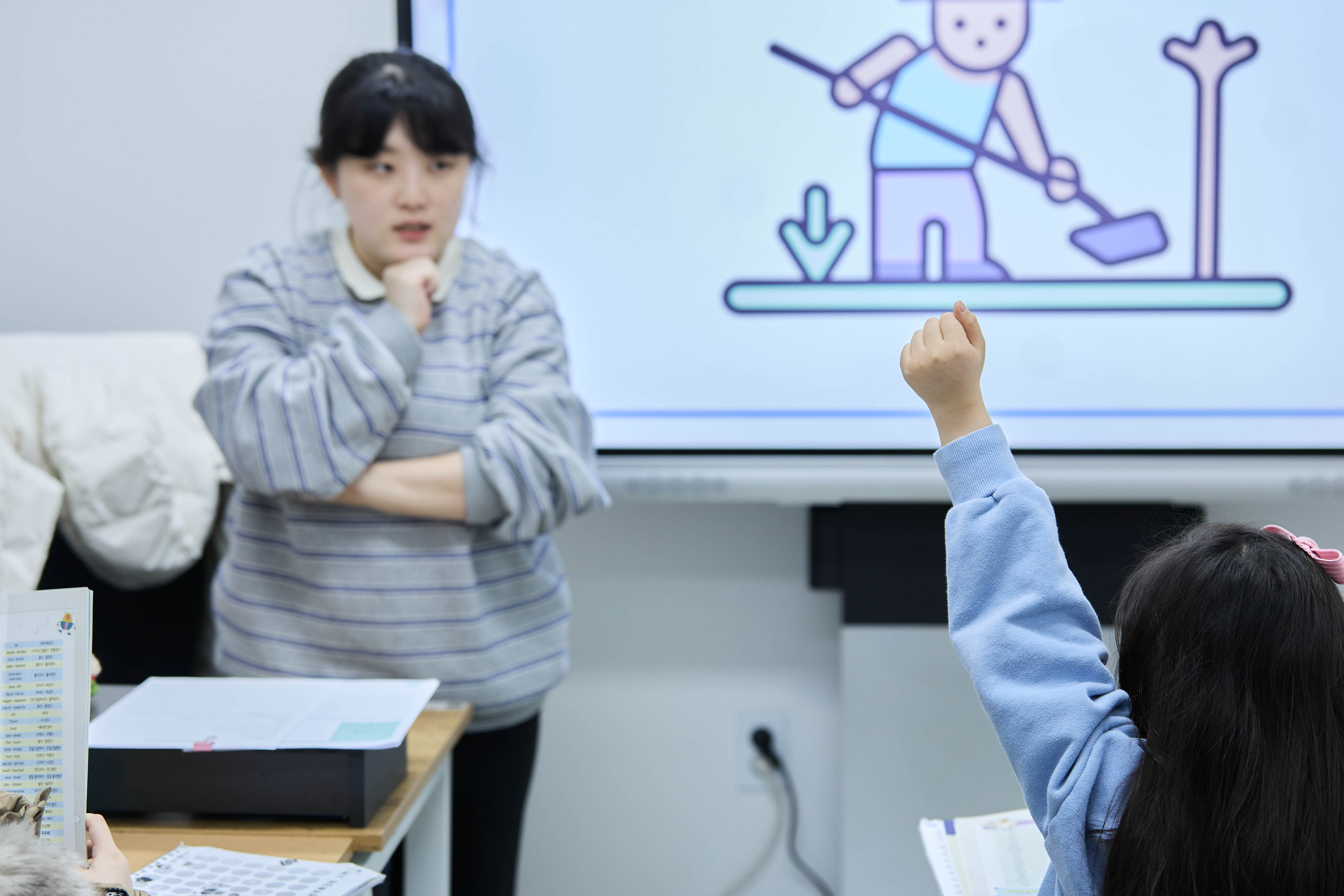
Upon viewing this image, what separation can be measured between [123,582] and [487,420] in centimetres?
64

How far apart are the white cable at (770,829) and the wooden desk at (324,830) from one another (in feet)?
2.76

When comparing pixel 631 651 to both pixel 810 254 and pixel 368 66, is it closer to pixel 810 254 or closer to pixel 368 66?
pixel 810 254

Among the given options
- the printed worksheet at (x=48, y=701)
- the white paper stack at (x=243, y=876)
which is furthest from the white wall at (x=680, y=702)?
the printed worksheet at (x=48, y=701)

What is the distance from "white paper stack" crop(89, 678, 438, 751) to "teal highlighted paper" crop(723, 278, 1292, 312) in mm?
976

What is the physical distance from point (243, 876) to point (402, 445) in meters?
0.51

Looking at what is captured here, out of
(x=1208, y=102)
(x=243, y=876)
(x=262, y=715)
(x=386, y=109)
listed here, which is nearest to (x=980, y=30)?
(x=1208, y=102)

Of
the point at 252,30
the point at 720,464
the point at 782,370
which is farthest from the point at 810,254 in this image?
the point at 252,30

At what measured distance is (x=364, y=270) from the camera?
1238mm

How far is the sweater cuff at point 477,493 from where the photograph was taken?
1.14 metres

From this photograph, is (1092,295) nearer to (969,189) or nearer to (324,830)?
(969,189)

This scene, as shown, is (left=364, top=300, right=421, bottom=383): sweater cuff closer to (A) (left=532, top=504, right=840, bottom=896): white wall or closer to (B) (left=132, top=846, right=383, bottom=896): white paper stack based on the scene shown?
(B) (left=132, top=846, right=383, bottom=896): white paper stack

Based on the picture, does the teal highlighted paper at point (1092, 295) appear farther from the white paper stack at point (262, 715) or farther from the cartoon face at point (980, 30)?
the white paper stack at point (262, 715)

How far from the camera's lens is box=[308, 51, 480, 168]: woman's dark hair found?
119cm

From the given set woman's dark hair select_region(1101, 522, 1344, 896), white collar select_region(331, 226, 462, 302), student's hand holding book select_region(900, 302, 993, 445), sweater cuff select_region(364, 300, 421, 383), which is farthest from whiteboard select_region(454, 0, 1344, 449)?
woman's dark hair select_region(1101, 522, 1344, 896)
